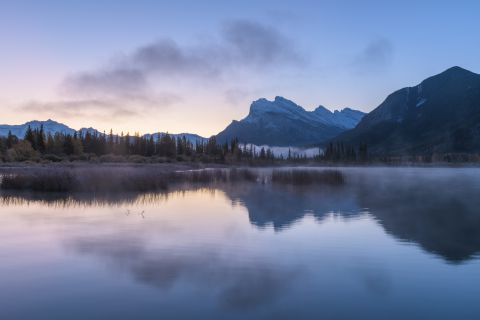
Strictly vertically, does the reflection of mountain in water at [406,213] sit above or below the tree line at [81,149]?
below

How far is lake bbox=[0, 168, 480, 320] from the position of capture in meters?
11.8

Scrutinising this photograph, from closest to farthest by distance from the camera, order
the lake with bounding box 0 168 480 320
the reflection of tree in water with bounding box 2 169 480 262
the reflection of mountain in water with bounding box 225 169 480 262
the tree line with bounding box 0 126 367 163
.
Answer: the lake with bounding box 0 168 480 320
the reflection of mountain in water with bounding box 225 169 480 262
the reflection of tree in water with bounding box 2 169 480 262
the tree line with bounding box 0 126 367 163

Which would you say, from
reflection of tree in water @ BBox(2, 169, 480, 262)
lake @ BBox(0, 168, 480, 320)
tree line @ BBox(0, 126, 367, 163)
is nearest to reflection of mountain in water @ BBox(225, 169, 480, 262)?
reflection of tree in water @ BBox(2, 169, 480, 262)

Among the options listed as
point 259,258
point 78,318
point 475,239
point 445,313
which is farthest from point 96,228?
point 475,239

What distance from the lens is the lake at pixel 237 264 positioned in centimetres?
1184

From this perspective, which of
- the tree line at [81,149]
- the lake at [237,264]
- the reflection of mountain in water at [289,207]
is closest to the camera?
the lake at [237,264]

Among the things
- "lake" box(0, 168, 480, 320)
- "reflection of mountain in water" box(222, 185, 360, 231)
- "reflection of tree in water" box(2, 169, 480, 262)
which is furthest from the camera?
"reflection of mountain in water" box(222, 185, 360, 231)

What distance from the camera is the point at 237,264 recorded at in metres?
16.5

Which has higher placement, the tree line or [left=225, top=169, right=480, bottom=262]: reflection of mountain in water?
the tree line

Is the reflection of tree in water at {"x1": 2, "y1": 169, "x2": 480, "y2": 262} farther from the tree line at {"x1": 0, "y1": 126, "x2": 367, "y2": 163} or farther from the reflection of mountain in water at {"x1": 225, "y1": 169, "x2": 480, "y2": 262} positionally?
the tree line at {"x1": 0, "y1": 126, "x2": 367, "y2": 163}

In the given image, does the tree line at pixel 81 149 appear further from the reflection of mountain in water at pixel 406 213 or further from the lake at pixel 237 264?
the lake at pixel 237 264

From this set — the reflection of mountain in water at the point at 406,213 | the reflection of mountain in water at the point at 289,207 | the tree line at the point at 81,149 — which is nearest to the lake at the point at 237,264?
the reflection of mountain in water at the point at 406,213

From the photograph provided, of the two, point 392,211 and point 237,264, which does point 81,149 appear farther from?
point 237,264

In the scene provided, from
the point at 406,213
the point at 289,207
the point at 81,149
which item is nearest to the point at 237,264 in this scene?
the point at 289,207
